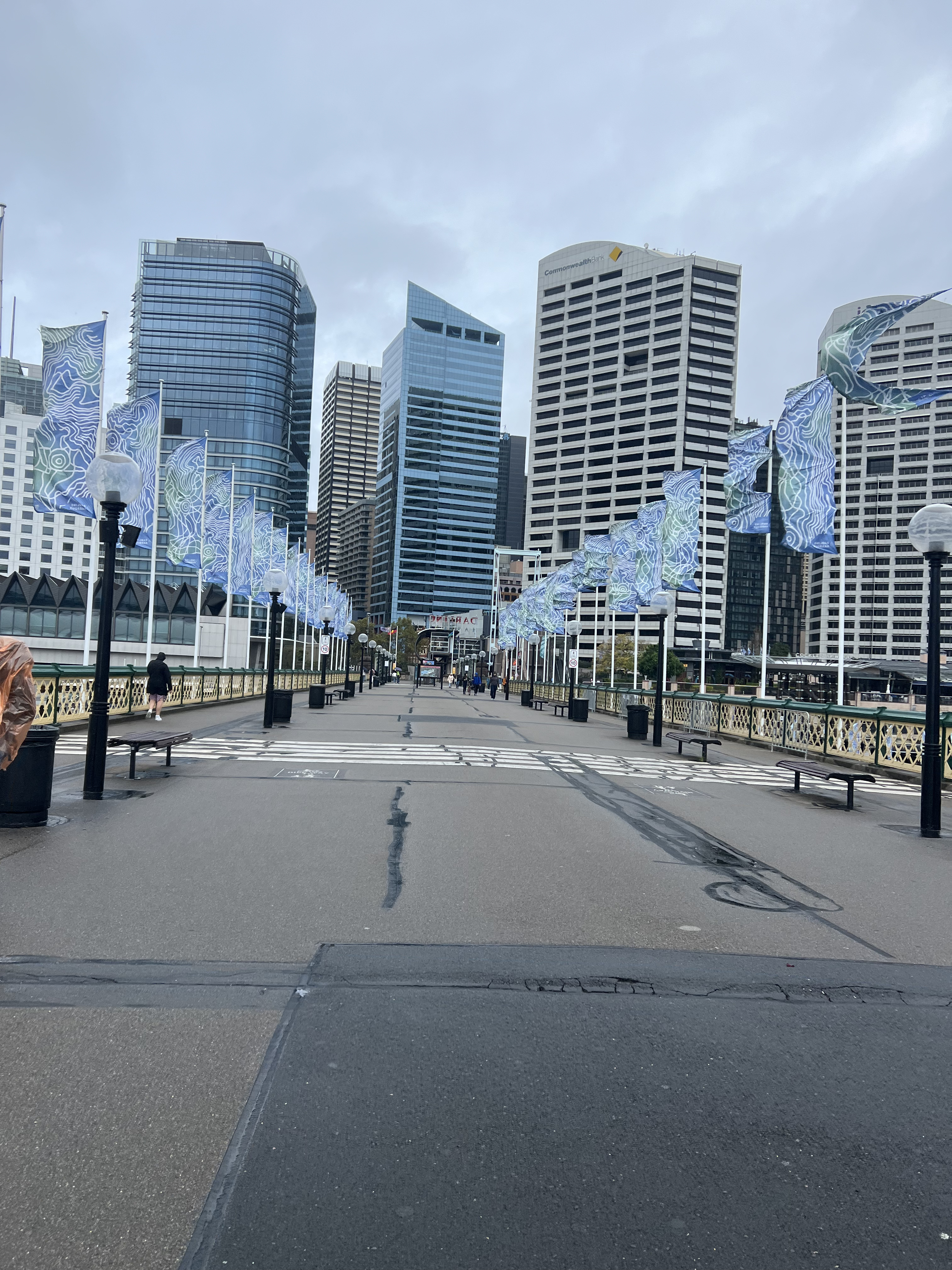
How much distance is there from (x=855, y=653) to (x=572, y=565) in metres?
125

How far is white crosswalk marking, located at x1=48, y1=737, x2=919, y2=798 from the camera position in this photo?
16156mm

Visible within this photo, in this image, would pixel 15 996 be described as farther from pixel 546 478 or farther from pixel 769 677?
pixel 546 478

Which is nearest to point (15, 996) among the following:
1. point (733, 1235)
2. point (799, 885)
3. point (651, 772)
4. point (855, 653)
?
point (733, 1235)

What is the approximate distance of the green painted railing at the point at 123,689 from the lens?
19328 millimetres

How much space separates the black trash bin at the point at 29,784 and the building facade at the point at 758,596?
598ft

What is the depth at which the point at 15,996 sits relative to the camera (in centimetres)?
454

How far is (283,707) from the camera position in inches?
1001

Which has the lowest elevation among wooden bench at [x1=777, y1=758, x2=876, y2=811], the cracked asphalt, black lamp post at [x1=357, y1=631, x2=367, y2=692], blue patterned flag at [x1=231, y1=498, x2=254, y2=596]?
the cracked asphalt

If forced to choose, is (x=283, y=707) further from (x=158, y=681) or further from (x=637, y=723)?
(x=637, y=723)

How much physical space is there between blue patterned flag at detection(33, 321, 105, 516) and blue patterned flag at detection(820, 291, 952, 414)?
1837 centimetres

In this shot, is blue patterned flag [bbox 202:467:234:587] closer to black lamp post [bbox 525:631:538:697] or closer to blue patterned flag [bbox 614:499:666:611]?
blue patterned flag [bbox 614:499:666:611]

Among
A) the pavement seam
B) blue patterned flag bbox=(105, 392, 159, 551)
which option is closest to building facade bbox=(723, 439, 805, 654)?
blue patterned flag bbox=(105, 392, 159, 551)

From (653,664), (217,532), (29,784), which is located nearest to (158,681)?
(29,784)

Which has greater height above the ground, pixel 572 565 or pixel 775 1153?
pixel 572 565
